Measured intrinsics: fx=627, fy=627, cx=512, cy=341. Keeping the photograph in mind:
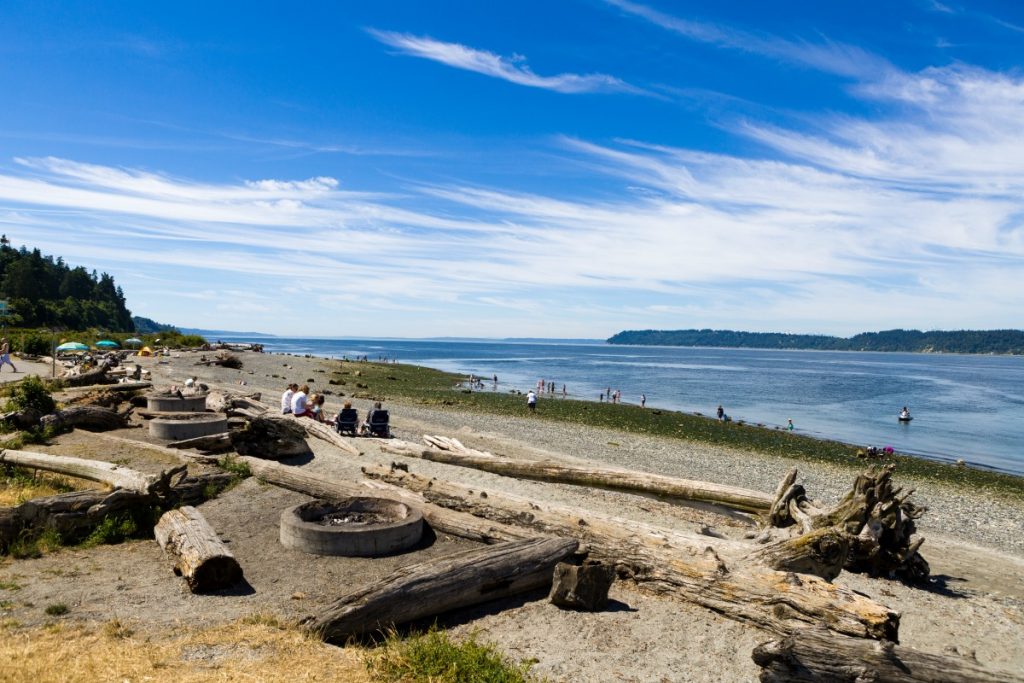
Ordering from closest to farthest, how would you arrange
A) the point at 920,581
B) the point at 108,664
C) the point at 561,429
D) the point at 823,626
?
the point at 108,664
the point at 823,626
the point at 920,581
the point at 561,429

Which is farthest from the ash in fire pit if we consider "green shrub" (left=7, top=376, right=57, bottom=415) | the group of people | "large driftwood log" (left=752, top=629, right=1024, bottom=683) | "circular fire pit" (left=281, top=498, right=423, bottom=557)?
"green shrub" (left=7, top=376, right=57, bottom=415)

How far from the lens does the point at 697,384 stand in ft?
252

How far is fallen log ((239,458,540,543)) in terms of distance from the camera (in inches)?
387

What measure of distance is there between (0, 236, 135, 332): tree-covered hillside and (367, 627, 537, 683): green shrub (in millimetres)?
72766

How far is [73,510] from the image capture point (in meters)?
9.73

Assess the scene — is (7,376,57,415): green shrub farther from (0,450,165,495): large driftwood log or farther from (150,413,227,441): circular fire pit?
(0,450,165,495): large driftwood log

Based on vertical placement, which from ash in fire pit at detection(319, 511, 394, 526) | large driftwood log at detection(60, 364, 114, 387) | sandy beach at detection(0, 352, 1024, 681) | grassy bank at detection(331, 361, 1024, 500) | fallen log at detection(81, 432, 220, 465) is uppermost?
large driftwood log at detection(60, 364, 114, 387)

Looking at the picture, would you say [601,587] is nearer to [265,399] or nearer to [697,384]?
[265,399]

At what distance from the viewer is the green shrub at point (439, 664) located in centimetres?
578

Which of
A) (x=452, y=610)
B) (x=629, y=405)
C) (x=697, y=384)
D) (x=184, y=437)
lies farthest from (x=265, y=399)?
(x=697, y=384)

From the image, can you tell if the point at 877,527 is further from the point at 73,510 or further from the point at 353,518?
the point at 73,510

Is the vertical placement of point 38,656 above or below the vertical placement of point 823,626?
below

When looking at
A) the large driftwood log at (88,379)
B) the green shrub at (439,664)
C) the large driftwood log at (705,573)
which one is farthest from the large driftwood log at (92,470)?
the large driftwood log at (88,379)

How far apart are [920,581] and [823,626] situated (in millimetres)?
5518
